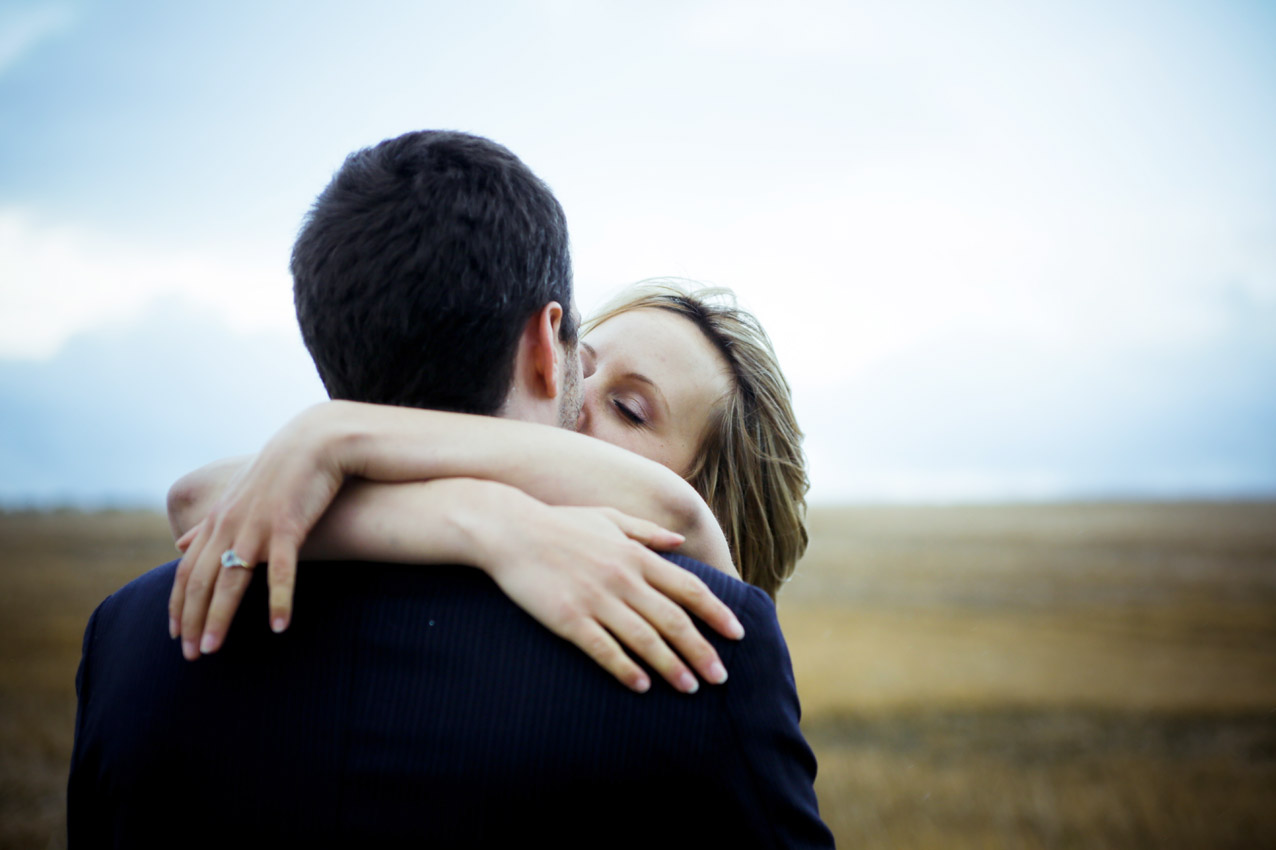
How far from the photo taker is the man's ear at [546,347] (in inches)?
60.7

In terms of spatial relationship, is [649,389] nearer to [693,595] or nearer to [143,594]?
[693,595]

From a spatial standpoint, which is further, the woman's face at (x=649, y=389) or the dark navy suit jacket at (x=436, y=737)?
the woman's face at (x=649, y=389)

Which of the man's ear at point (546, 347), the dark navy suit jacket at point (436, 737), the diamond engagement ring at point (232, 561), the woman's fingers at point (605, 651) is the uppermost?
the man's ear at point (546, 347)

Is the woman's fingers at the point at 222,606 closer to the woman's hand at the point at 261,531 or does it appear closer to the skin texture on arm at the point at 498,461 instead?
the woman's hand at the point at 261,531

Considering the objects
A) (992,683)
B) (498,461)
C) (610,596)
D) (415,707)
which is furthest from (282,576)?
(992,683)

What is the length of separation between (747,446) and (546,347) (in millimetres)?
1524

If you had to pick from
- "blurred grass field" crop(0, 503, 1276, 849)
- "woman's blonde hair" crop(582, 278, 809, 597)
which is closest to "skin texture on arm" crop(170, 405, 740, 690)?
"woman's blonde hair" crop(582, 278, 809, 597)

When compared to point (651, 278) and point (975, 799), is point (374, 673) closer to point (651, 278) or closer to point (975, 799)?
point (651, 278)

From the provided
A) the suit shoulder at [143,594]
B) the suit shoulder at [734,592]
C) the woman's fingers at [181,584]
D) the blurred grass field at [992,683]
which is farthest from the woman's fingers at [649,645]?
the blurred grass field at [992,683]

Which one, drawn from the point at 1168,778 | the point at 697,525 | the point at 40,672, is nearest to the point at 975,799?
the point at 1168,778

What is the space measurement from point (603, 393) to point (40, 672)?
2421cm

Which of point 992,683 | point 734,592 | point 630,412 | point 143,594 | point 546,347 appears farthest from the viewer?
point 992,683

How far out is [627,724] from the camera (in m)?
1.20

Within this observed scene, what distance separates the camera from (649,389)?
2.77 m
